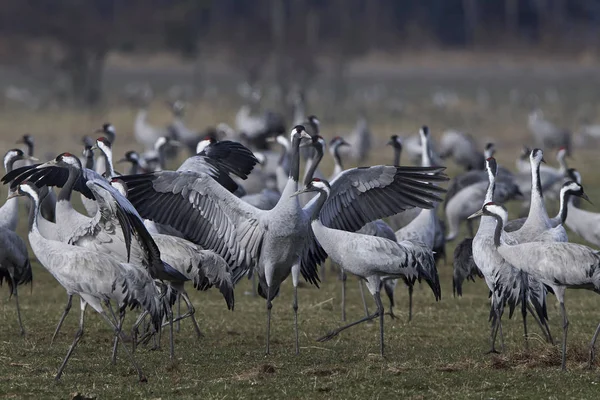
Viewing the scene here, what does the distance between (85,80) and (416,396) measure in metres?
27.0

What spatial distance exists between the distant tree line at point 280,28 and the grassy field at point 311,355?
21367 millimetres

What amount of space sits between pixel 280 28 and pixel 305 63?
2.83 metres

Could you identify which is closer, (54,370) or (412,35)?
(54,370)

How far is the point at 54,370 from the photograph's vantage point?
7.21m

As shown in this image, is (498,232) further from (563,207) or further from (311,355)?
(563,207)

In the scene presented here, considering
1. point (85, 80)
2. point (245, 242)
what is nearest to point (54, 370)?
point (245, 242)

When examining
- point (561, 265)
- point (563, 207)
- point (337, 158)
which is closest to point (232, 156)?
point (337, 158)

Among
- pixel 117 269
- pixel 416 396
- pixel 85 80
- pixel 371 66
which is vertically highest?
pixel 371 66

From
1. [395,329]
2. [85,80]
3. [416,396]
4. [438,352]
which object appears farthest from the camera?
[85,80]

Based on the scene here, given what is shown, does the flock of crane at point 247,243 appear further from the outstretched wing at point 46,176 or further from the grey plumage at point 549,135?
the grey plumage at point 549,135

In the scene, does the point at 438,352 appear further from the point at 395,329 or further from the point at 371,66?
the point at 371,66

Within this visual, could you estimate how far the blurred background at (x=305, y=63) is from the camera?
30.7 m

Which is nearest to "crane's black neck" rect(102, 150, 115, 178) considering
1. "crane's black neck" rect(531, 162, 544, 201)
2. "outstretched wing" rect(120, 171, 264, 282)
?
"outstretched wing" rect(120, 171, 264, 282)

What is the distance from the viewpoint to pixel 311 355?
8.02 meters
